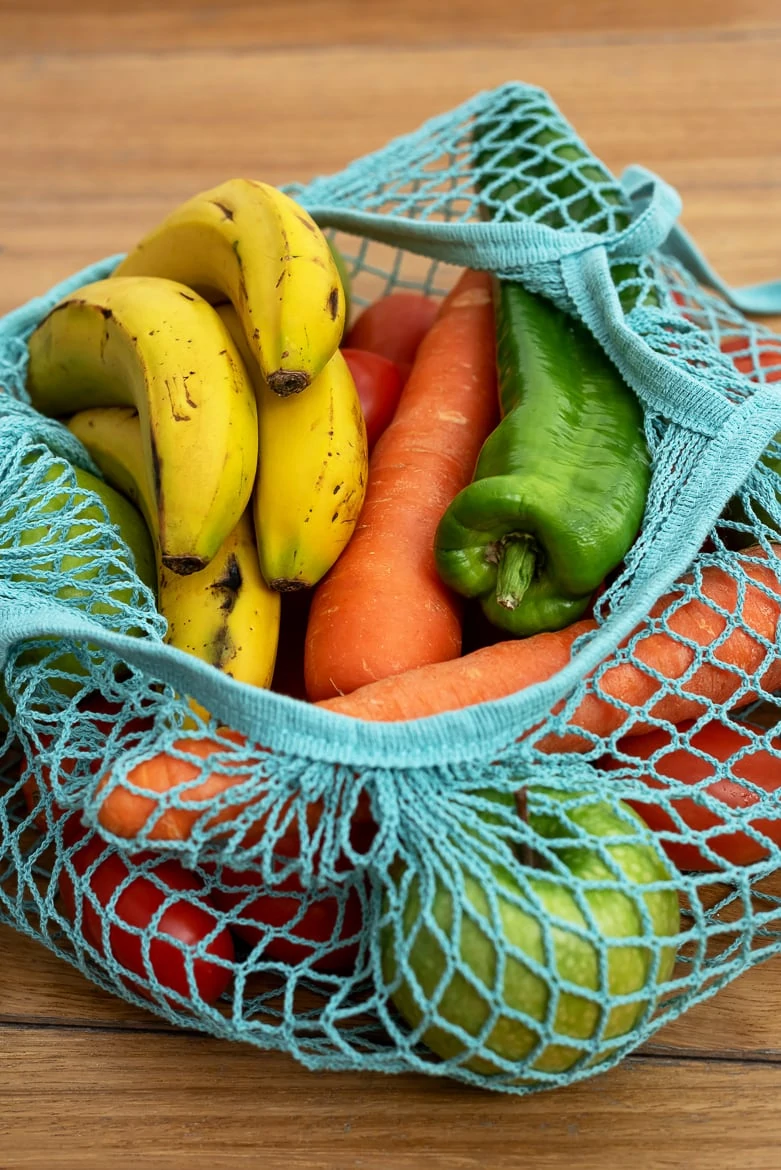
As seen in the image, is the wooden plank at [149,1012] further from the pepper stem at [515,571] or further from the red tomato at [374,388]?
the red tomato at [374,388]

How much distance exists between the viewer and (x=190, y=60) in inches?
58.6

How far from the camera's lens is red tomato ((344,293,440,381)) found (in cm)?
98

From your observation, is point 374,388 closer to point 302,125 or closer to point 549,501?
point 549,501

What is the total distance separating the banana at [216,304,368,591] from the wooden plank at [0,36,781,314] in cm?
60

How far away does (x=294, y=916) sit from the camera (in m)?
0.60

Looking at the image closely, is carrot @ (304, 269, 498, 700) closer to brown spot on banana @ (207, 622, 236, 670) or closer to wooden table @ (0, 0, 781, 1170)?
brown spot on banana @ (207, 622, 236, 670)

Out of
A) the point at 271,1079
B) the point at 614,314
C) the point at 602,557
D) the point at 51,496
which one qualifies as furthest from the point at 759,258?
the point at 271,1079

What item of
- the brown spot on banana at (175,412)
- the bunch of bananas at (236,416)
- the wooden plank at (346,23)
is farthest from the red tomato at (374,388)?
the wooden plank at (346,23)

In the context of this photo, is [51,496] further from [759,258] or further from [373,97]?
[373,97]

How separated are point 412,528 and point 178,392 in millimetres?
183

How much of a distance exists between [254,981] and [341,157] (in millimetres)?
1004

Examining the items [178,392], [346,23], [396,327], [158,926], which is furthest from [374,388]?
[346,23]

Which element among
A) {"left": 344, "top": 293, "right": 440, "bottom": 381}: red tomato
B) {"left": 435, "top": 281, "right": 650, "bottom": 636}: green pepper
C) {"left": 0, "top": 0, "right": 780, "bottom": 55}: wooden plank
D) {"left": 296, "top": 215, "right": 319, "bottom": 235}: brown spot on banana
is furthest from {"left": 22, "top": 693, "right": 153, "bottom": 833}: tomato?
{"left": 0, "top": 0, "right": 780, "bottom": 55}: wooden plank

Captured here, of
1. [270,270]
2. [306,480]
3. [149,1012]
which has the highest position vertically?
[270,270]
